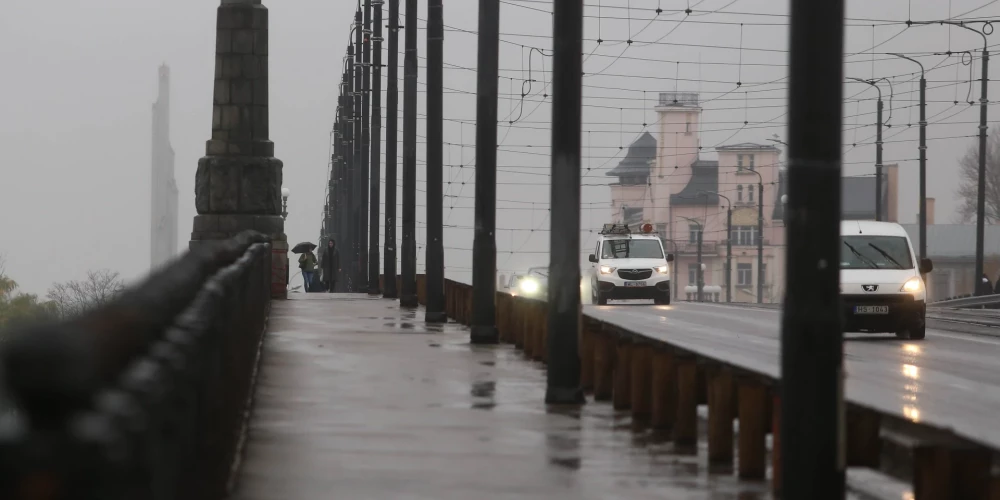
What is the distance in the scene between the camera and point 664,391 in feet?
44.3

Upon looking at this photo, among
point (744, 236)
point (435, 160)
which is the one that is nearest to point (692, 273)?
point (744, 236)

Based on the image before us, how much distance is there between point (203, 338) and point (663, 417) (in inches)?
300

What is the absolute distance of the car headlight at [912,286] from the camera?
28906 mm

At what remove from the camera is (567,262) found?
1548cm

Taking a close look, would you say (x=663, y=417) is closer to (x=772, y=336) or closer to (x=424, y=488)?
(x=424, y=488)

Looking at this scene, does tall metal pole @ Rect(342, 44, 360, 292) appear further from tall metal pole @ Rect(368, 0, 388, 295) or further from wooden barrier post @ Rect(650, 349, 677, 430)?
wooden barrier post @ Rect(650, 349, 677, 430)

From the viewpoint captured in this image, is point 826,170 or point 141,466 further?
point 826,170

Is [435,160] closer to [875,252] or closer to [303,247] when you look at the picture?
[875,252]

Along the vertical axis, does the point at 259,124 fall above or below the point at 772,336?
above

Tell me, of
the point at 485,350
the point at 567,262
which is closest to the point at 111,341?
the point at 567,262

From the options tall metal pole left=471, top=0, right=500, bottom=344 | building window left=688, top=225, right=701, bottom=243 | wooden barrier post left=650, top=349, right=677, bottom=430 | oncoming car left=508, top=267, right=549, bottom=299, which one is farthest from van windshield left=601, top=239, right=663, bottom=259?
building window left=688, top=225, right=701, bottom=243

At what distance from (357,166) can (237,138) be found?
28.2 metres

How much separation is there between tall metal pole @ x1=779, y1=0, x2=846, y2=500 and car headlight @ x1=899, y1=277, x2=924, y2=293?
73.4 ft

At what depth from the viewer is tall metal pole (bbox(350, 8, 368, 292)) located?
55.9 meters
